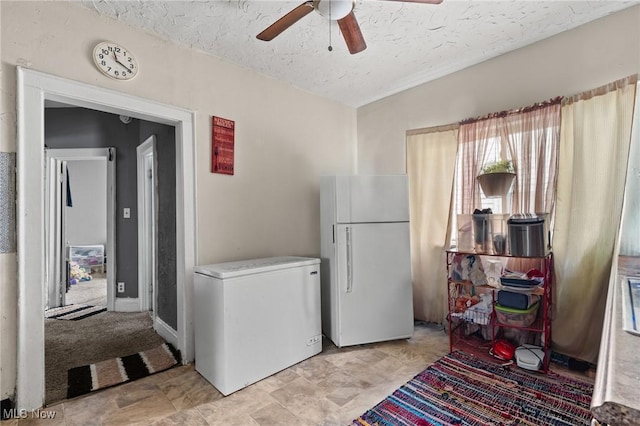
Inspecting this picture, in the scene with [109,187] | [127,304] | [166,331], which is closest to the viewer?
[166,331]

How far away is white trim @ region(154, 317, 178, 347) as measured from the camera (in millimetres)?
2622

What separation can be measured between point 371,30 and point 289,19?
2.81 feet

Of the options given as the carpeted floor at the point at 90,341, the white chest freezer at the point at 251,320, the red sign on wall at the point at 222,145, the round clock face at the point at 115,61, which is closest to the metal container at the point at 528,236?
the white chest freezer at the point at 251,320

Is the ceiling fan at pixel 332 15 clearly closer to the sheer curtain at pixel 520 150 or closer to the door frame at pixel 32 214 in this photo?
the door frame at pixel 32 214

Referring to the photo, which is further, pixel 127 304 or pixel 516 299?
pixel 127 304

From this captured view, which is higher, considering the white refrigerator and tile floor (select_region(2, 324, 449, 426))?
the white refrigerator

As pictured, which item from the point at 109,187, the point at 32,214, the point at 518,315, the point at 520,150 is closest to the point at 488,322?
the point at 518,315

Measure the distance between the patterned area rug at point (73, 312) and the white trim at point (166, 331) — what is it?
1.18 m

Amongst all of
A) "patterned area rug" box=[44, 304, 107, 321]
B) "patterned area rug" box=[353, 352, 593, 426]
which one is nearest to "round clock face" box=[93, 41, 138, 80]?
"patterned area rug" box=[353, 352, 593, 426]

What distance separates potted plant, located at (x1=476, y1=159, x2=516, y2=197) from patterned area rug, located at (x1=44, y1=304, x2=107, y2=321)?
436 centimetres

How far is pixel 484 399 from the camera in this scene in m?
1.86

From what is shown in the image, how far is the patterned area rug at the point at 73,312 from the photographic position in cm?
349

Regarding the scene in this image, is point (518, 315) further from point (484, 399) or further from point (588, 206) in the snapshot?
point (588, 206)

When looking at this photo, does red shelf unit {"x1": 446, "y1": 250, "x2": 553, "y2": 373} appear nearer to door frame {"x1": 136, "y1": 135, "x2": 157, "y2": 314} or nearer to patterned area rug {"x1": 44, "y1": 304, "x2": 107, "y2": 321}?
door frame {"x1": 136, "y1": 135, "x2": 157, "y2": 314}
